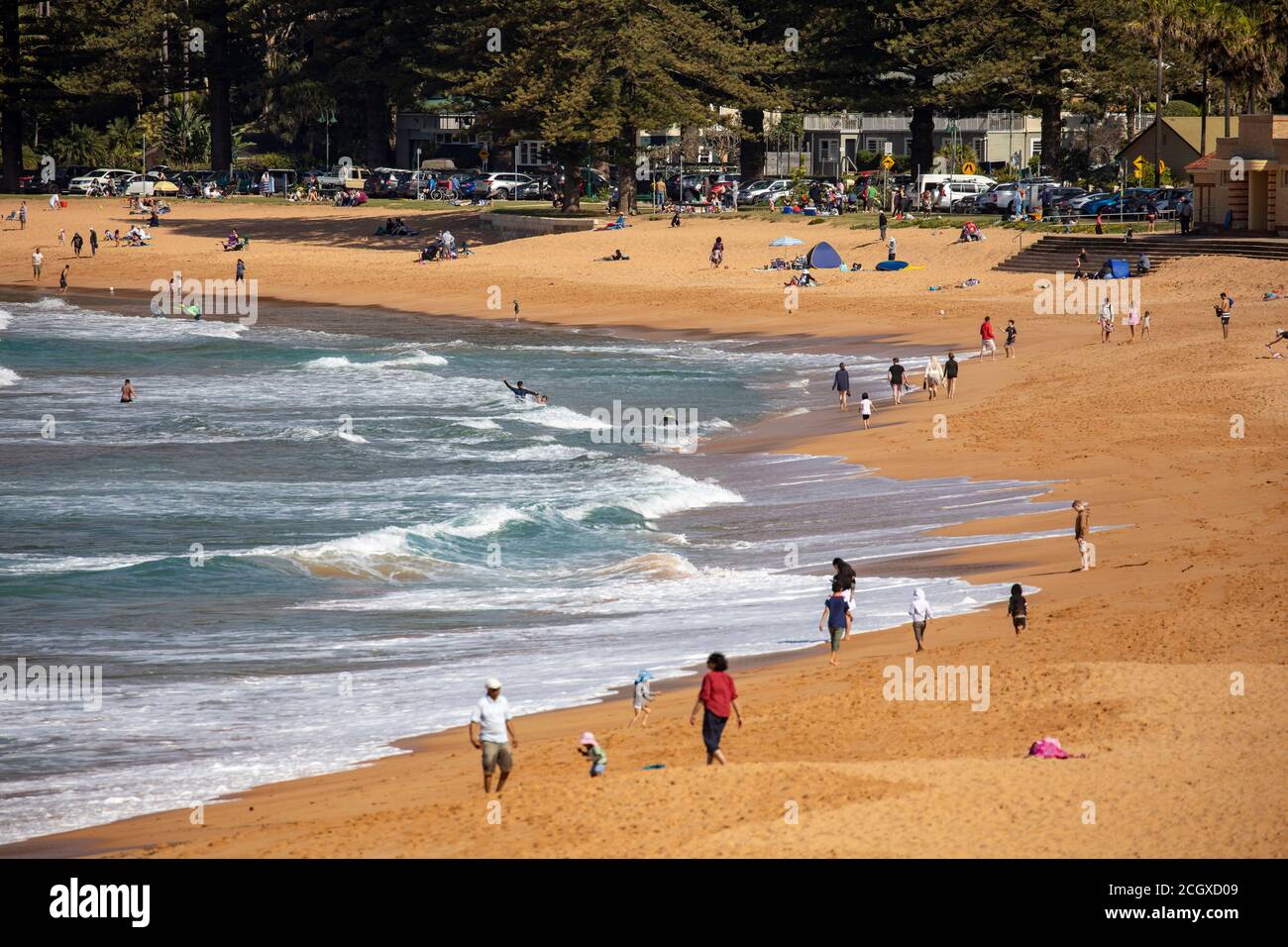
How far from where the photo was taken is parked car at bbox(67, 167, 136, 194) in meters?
88.1

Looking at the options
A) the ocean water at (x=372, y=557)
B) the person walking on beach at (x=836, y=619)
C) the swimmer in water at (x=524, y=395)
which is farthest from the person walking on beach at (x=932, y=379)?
the person walking on beach at (x=836, y=619)

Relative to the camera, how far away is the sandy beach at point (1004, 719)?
499 inches

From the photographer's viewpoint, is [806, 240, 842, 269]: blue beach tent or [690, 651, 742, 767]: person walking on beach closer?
[690, 651, 742, 767]: person walking on beach

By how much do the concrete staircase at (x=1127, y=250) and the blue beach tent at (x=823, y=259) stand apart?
605cm

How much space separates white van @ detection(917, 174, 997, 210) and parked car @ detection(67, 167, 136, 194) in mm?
43215

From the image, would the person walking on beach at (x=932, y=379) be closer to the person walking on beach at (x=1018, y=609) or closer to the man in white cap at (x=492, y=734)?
the person walking on beach at (x=1018, y=609)

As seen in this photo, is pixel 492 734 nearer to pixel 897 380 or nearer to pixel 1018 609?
pixel 1018 609

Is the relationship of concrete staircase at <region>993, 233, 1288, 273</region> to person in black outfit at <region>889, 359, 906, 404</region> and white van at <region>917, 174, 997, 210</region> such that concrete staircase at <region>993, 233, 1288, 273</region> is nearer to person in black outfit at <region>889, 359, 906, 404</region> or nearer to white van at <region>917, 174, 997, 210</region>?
white van at <region>917, 174, 997, 210</region>

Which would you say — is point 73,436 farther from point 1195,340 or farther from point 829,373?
point 1195,340

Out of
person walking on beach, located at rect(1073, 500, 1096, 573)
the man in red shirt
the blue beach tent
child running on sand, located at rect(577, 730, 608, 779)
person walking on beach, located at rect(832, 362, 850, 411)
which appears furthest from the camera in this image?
the blue beach tent

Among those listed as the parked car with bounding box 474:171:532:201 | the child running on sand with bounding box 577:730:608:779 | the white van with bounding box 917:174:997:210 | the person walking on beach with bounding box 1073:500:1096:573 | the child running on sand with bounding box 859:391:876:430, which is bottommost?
the child running on sand with bounding box 577:730:608:779

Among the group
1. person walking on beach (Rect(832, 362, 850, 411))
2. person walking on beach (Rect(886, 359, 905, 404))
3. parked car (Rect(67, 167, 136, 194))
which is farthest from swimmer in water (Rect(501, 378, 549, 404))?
parked car (Rect(67, 167, 136, 194))
